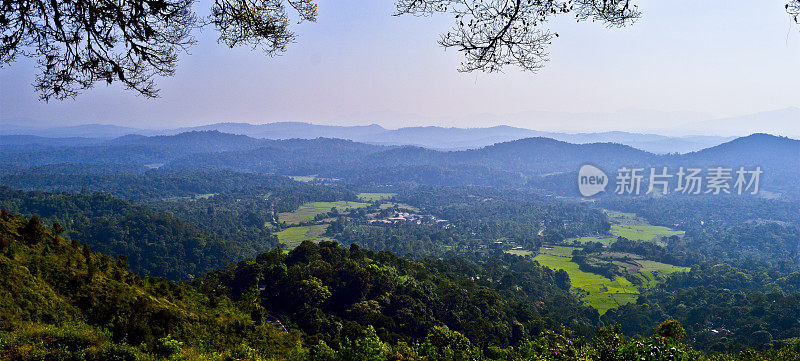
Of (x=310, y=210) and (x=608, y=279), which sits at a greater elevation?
(x=608, y=279)

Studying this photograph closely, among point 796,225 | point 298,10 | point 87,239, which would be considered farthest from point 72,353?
point 796,225

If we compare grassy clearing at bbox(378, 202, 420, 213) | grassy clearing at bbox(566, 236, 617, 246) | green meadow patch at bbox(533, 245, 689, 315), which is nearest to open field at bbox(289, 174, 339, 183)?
grassy clearing at bbox(378, 202, 420, 213)

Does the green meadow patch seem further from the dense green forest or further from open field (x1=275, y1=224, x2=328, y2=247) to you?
open field (x1=275, y1=224, x2=328, y2=247)

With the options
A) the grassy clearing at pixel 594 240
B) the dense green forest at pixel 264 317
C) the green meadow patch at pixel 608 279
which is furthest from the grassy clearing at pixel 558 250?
the dense green forest at pixel 264 317

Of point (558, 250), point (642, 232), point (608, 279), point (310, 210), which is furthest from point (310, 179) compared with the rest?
point (608, 279)

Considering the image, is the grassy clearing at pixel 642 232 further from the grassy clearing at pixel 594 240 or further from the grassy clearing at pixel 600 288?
the grassy clearing at pixel 600 288

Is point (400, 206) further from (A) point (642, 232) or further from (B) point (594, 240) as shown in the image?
(A) point (642, 232)
